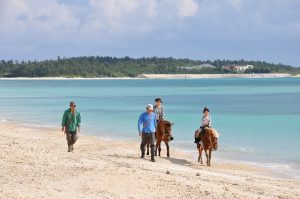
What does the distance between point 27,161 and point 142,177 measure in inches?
120

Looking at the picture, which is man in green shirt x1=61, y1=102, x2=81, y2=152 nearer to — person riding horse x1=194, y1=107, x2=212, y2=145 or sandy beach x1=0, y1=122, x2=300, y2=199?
sandy beach x1=0, y1=122, x2=300, y2=199

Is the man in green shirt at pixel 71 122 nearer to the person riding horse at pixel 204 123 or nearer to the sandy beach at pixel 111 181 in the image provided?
the sandy beach at pixel 111 181

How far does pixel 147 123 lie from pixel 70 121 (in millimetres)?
2265

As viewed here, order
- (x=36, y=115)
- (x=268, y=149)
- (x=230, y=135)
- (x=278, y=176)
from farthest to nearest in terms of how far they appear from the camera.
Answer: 1. (x=36, y=115)
2. (x=230, y=135)
3. (x=268, y=149)
4. (x=278, y=176)

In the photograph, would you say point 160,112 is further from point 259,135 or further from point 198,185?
point 259,135

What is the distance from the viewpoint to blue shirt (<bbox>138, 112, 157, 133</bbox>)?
15844 millimetres

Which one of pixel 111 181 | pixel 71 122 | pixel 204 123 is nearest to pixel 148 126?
pixel 204 123

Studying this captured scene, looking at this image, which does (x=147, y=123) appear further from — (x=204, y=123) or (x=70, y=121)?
(x=70, y=121)

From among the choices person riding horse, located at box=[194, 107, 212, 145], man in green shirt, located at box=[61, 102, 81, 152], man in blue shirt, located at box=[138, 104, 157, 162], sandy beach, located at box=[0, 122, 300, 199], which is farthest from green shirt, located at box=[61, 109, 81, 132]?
person riding horse, located at box=[194, 107, 212, 145]

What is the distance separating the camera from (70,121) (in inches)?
655

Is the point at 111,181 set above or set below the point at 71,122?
below

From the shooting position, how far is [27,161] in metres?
13.6

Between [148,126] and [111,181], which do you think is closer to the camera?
[111,181]

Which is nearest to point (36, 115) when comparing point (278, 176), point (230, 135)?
point (230, 135)
